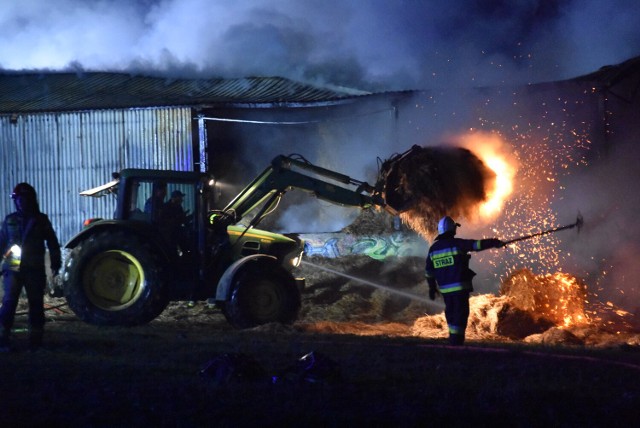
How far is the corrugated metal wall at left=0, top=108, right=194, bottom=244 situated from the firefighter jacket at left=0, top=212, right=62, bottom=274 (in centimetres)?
1388

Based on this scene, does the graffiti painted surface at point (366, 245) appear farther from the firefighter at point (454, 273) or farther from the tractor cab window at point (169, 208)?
the firefighter at point (454, 273)

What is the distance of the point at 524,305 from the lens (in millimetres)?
15062

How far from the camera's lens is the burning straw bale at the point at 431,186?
42.7 ft

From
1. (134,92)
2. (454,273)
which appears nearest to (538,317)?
(454,273)

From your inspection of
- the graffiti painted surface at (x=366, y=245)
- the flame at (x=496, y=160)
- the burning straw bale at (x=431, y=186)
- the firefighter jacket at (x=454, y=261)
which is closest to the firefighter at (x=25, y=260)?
the firefighter jacket at (x=454, y=261)

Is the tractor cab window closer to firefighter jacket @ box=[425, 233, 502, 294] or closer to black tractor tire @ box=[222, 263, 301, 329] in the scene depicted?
black tractor tire @ box=[222, 263, 301, 329]

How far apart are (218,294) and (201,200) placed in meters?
1.56

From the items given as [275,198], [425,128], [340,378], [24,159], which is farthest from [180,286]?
→ [24,159]

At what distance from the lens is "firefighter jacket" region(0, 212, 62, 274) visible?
30.3 ft

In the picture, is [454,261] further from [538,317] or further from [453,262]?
[538,317]

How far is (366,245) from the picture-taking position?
21641 millimetres

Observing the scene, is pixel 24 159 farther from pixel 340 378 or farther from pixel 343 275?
pixel 340 378

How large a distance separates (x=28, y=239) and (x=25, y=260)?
0.25m

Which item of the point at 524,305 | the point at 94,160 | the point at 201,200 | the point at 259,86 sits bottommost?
the point at 524,305
